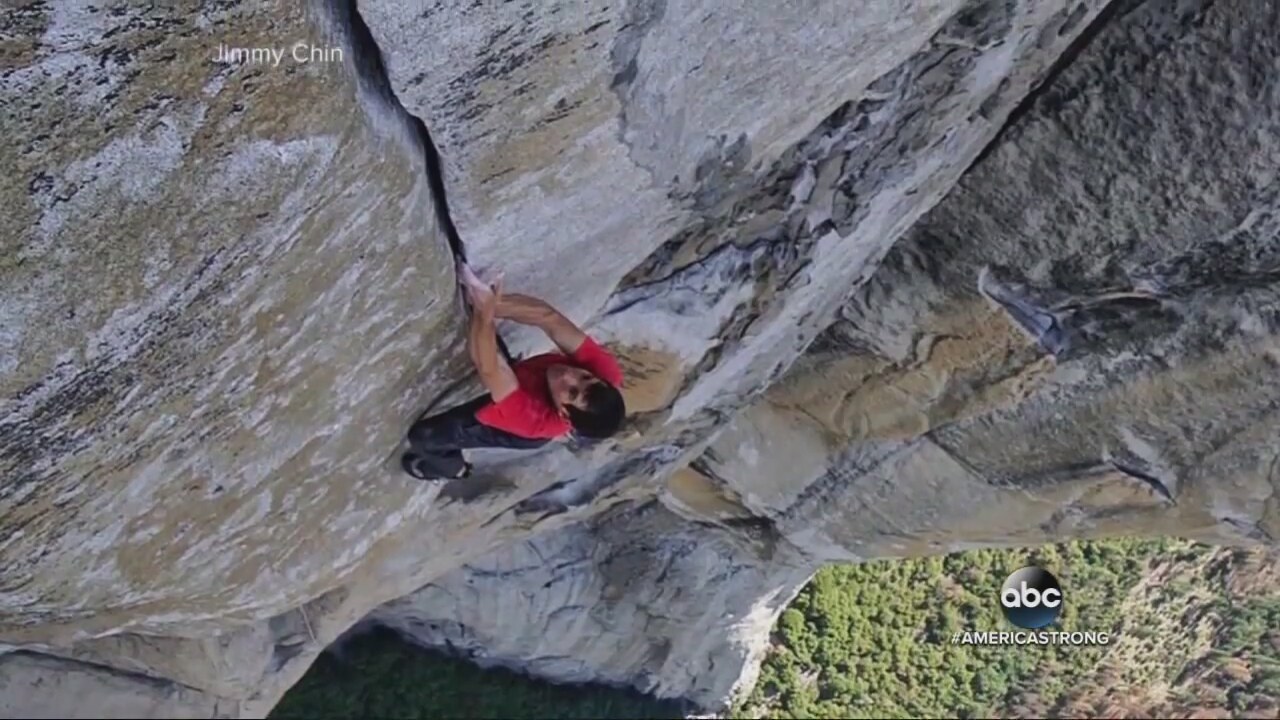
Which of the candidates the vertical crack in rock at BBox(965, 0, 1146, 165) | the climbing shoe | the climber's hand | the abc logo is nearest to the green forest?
the abc logo

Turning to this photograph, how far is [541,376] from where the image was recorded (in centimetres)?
234

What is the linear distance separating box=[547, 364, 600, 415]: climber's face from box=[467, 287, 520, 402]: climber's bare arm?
0.27ft

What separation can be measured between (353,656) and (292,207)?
3957mm

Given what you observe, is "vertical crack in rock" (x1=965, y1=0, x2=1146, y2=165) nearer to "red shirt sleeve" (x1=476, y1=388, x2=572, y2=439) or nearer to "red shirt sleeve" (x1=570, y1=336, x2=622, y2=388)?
"red shirt sleeve" (x1=570, y1=336, x2=622, y2=388)

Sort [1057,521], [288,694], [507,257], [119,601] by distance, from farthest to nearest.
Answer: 1. [288,694]
2. [1057,521]
3. [119,601]
4. [507,257]

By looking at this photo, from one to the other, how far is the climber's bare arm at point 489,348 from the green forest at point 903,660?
118 inches

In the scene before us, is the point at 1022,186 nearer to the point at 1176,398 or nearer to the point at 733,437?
the point at 1176,398

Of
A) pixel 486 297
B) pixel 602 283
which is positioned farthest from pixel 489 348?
pixel 602 283

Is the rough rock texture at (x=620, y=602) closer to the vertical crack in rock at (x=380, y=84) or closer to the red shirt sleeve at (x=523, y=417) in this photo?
the red shirt sleeve at (x=523, y=417)

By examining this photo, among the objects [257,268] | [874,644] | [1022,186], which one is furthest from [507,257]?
[874,644]

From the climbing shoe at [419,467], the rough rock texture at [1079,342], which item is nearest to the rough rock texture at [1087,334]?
the rough rock texture at [1079,342]

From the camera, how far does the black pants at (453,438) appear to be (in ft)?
8.37

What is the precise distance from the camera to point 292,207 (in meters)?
1.77

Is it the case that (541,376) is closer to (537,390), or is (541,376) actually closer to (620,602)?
(537,390)
